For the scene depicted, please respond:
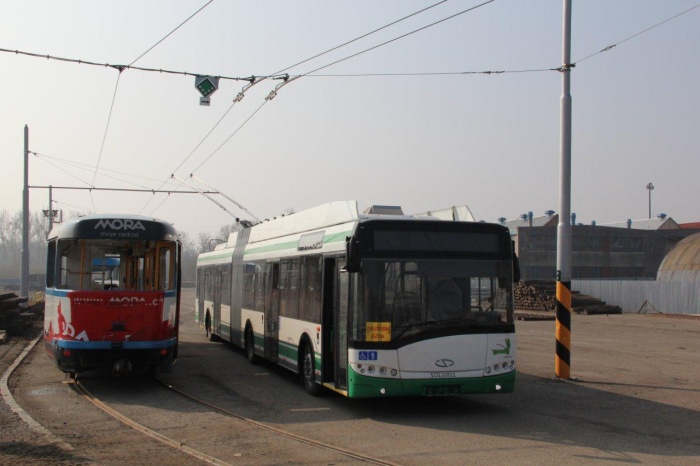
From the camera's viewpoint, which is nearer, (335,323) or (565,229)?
(335,323)

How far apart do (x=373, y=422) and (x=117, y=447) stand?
3432 mm

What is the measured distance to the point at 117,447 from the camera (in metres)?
8.71

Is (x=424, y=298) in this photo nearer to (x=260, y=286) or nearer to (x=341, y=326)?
(x=341, y=326)

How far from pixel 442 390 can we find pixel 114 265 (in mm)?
7106

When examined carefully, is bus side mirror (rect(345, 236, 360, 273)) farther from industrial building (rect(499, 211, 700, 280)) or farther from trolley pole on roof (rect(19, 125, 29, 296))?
industrial building (rect(499, 211, 700, 280))

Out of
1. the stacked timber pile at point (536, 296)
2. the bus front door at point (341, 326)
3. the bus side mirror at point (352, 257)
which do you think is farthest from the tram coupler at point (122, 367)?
the stacked timber pile at point (536, 296)

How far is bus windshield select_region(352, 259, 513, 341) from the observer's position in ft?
33.8

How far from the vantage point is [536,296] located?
1769 inches

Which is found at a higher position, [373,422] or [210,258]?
[210,258]

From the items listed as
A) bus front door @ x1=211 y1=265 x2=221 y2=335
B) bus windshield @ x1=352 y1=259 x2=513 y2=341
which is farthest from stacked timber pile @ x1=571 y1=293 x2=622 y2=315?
bus windshield @ x1=352 y1=259 x2=513 y2=341

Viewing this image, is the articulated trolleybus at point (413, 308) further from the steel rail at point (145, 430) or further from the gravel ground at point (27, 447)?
the gravel ground at point (27, 447)

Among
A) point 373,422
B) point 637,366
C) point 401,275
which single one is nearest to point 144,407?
point 373,422

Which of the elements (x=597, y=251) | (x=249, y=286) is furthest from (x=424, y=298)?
(x=597, y=251)

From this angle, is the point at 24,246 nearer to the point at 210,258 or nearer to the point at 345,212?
the point at 210,258
